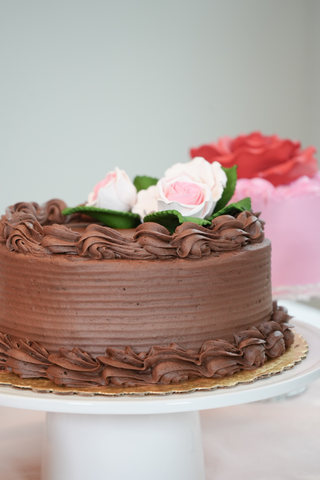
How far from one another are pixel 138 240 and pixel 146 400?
1.28 feet

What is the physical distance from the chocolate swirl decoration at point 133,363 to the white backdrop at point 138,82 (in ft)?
8.61

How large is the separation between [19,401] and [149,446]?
16.2 inches

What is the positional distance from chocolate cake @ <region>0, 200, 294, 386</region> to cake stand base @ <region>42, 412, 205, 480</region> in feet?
0.67

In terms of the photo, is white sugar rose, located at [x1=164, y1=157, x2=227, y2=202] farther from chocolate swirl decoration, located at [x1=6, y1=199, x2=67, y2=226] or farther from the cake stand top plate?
the cake stand top plate

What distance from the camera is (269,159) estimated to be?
2.69 meters

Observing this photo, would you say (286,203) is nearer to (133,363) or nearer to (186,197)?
(186,197)

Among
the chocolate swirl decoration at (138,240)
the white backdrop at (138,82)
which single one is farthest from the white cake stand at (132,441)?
the white backdrop at (138,82)

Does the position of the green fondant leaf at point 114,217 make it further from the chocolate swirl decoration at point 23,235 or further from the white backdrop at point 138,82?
the white backdrop at point 138,82

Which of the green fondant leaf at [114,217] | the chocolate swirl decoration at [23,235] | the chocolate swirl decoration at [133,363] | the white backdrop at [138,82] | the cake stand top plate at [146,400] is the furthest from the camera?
the white backdrop at [138,82]

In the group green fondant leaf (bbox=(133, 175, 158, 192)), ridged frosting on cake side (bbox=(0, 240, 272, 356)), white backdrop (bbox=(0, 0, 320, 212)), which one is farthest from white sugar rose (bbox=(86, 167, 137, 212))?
white backdrop (bbox=(0, 0, 320, 212))

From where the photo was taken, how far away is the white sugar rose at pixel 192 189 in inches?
64.2

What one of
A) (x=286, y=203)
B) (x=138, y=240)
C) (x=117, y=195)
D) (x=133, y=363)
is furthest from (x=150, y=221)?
(x=286, y=203)

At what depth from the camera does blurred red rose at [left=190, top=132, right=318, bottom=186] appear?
2.65 meters

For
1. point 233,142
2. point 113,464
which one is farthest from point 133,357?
point 233,142
